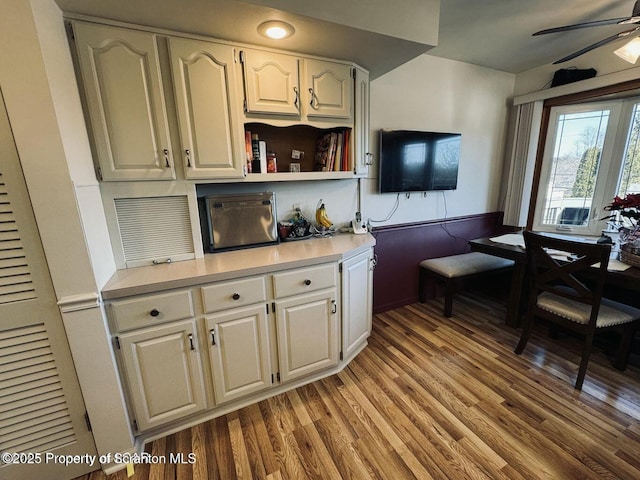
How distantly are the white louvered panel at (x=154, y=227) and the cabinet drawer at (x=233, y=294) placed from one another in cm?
42

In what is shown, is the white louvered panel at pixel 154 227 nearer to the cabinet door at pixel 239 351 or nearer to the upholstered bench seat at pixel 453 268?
the cabinet door at pixel 239 351

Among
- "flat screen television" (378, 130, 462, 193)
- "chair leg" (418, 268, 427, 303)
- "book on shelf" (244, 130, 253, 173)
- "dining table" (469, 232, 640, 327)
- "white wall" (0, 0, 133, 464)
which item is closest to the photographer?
"white wall" (0, 0, 133, 464)

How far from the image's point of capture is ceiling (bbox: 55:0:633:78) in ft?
4.25

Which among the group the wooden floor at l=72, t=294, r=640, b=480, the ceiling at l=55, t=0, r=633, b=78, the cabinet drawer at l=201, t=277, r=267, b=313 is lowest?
the wooden floor at l=72, t=294, r=640, b=480

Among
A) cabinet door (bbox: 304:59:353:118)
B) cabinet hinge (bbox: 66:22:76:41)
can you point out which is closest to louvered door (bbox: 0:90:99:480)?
cabinet hinge (bbox: 66:22:76:41)

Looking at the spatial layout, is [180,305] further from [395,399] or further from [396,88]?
[396,88]

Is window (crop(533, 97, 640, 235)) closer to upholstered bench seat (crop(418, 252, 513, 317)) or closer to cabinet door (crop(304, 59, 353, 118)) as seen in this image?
upholstered bench seat (crop(418, 252, 513, 317))

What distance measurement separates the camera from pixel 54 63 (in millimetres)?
1122

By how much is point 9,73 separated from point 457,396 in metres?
2.73

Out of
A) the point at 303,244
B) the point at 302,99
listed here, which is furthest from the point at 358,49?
the point at 303,244

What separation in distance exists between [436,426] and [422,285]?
1634 mm

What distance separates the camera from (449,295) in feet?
8.84

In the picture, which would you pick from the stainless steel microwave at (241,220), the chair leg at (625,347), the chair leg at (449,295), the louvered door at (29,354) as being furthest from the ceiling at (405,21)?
the chair leg at (625,347)

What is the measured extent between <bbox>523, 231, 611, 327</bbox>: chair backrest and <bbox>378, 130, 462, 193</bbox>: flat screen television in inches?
42.5
